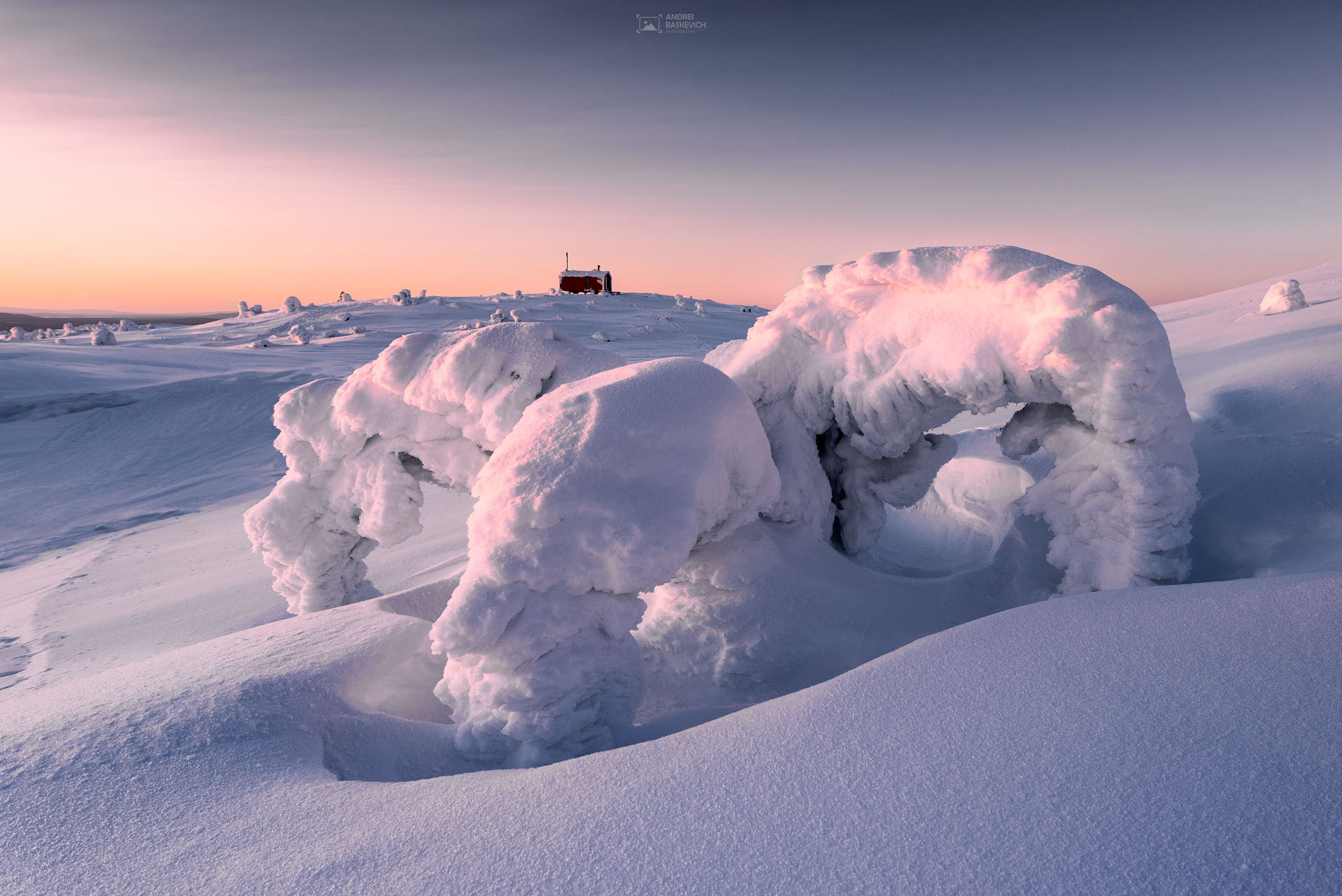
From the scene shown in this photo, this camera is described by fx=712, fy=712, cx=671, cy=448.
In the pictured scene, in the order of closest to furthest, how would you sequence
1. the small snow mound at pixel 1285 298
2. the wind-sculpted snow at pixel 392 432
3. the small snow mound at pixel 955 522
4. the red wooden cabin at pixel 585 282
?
the wind-sculpted snow at pixel 392 432 → the small snow mound at pixel 955 522 → the small snow mound at pixel 1285 298 → the red wooden cabin at pixel 585 282

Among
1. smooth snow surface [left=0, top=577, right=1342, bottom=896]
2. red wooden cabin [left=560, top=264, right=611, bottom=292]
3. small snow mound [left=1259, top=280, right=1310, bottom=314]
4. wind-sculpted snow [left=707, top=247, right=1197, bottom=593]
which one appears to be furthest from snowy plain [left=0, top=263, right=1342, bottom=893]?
red wooden cabin [left=560, top=264, right=611, bottom=292]

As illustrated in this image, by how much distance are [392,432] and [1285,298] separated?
9.89 m

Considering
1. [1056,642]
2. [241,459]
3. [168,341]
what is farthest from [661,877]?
[168,341]

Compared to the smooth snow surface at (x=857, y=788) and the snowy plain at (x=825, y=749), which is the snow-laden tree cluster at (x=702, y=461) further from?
the smooth snow surface at (x=857, y=788)

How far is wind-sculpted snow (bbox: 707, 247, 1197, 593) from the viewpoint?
2.92m

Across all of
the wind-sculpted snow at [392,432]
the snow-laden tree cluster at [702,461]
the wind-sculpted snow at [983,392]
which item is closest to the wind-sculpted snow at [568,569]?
the snow-laden tree cluster at [702,461]

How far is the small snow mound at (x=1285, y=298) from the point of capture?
826cm

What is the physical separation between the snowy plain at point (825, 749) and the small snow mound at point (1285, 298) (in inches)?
198

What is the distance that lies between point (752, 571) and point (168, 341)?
81.3 feet

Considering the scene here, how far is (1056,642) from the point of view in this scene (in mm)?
2014

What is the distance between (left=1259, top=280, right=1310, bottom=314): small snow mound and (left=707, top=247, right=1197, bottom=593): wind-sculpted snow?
7.19m

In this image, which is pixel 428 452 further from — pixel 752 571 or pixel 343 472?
pixel 752 571

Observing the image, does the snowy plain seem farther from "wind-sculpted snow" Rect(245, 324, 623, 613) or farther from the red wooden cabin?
the red wooden cabin

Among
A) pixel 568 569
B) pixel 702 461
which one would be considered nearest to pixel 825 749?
pixel 568 569
